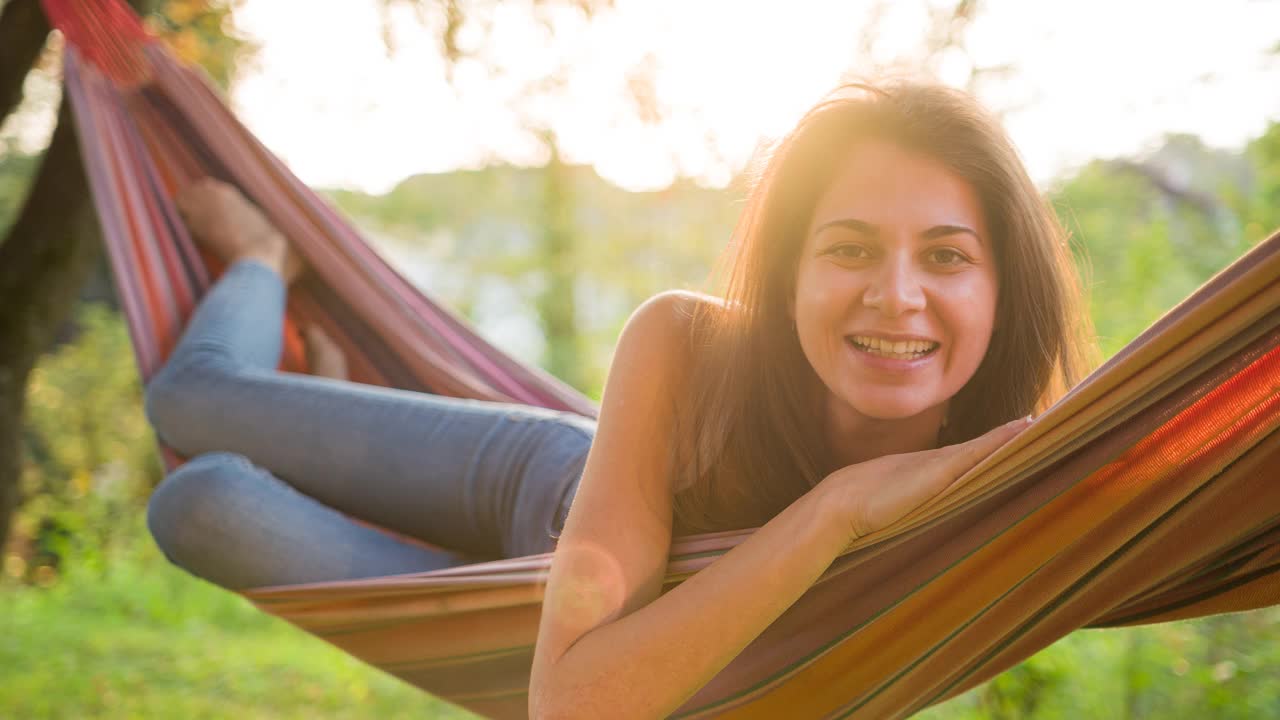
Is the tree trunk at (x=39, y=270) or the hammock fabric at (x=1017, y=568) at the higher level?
the hammock fabric at (x=1017, y=568)

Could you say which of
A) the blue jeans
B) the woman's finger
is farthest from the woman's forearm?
the blue jeans

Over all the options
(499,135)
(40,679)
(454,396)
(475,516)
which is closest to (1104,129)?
(454,396)

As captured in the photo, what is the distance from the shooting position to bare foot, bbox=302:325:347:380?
2236 millimetres

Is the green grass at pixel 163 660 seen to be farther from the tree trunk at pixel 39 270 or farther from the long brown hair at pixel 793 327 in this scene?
the long brown hair at pixel 793 327

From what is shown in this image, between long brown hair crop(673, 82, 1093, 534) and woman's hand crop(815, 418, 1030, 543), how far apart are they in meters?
0.20

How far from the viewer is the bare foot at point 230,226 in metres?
2.26

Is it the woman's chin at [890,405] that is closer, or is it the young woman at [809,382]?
the young woman at [809,382]

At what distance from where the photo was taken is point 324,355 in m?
2.24

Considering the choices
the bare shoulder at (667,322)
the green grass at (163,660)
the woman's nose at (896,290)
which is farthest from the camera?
the green grass at (163,660)

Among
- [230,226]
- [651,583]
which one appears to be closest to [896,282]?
[651,583]

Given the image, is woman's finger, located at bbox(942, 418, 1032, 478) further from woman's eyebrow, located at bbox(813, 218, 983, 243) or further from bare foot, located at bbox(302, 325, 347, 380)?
bare foot, located at bbox(302, 325, 347, 380)

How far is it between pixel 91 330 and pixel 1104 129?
527 cm

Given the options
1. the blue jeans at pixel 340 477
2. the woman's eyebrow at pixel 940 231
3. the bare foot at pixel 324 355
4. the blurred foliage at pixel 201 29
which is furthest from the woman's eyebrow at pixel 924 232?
the blurred foliage at pixel 201 29

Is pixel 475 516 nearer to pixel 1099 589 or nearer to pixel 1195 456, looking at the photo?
pixel 1099 589
